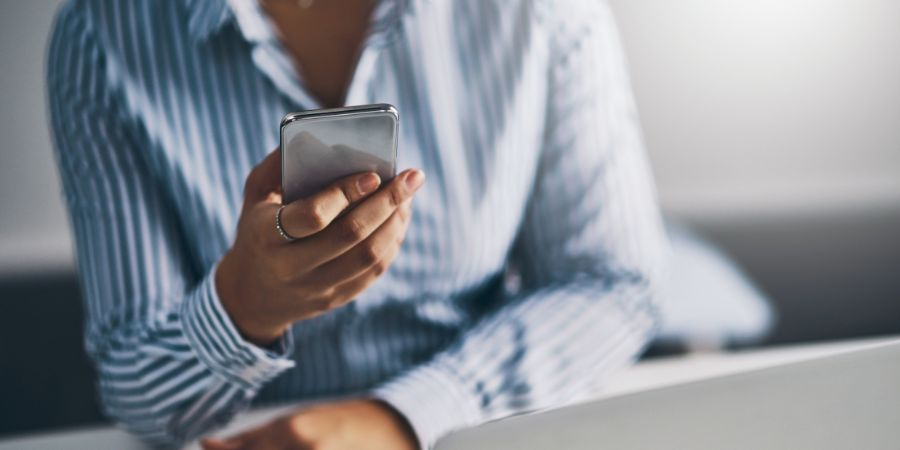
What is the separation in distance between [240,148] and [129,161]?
94 mm

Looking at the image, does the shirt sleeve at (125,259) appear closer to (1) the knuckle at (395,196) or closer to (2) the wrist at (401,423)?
(2) the wrist at (401,423)

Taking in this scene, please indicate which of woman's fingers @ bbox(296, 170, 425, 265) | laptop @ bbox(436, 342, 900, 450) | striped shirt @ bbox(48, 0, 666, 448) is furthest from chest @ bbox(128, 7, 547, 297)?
laptop @ bbox(436, 342, 900, 450)

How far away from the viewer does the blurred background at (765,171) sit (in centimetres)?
89

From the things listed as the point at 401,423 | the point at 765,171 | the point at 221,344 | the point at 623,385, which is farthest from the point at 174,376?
the point at 765,171

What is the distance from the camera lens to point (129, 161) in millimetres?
658

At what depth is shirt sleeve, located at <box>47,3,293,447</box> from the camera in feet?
2.12

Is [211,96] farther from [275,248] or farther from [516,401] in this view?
[516,401]

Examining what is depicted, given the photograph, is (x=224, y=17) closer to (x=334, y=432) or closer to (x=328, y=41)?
(x=328, y=41)

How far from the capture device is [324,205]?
0.46 metres

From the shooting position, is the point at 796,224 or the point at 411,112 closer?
the point at 411,112

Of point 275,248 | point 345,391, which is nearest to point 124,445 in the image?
point 345,391

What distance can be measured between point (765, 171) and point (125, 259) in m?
0.80

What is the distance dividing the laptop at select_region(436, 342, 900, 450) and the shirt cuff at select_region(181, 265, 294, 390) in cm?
32

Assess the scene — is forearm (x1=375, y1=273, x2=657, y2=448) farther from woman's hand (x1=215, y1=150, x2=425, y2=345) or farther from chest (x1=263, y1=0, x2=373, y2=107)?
chest (x1=263, y1=0, x2=373, y2=107)
